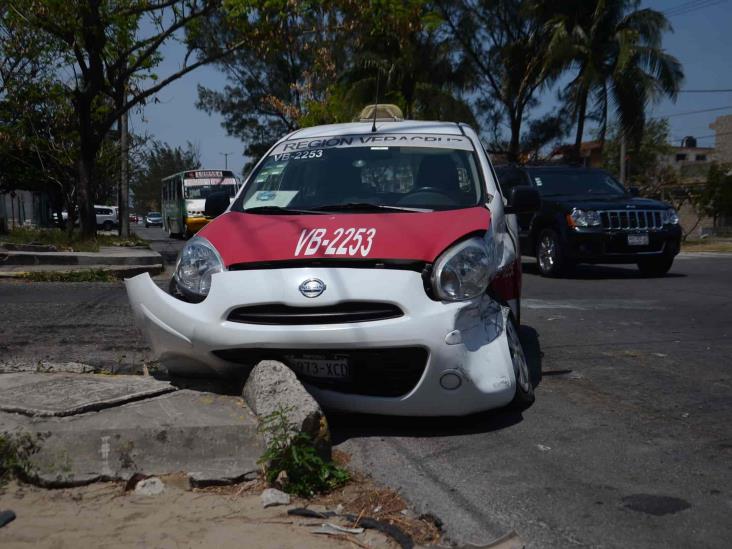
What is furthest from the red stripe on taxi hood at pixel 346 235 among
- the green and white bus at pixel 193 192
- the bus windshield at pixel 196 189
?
the bus windshield at pixel 196 189

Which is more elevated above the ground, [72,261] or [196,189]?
[196,189]

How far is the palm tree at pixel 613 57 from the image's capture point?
83.8 ft

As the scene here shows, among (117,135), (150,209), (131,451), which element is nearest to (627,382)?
(131,451)

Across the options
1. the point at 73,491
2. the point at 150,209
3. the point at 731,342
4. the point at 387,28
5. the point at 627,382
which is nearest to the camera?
the point at 73,491

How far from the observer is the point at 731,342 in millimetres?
6723

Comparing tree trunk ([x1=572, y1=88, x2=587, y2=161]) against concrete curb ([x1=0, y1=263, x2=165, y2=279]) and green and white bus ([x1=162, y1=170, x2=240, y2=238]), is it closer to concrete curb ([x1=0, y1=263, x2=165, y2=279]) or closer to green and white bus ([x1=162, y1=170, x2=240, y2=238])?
green and white bus ([x1=162, y1=170, x2=240, y2=238])

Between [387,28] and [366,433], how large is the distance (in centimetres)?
1522

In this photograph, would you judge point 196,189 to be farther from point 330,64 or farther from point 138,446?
point 138,446

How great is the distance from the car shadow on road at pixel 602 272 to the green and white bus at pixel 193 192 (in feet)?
69.4

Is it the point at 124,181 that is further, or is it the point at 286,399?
the point at 124,181

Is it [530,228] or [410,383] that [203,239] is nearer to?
[410,383]

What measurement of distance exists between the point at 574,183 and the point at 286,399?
1063cm

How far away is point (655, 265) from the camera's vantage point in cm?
1301

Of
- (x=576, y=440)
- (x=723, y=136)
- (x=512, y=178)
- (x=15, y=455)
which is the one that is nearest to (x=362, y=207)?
(x=576, y=440)
